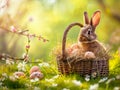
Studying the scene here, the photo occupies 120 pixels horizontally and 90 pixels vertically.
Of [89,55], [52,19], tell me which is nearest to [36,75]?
[89,55]

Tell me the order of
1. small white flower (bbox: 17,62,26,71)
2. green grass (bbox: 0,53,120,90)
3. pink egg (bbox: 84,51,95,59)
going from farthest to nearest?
small white flower (bbox: 17,62,26,71) < pink egg (bbox: 84,51,95,59) < green grass (bbox: 0,53,120,90)

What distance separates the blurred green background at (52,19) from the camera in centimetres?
561

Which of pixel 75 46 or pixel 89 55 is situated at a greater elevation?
pixel 75 46

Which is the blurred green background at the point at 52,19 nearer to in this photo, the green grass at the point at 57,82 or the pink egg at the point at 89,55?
the green grass at the point at 57,82

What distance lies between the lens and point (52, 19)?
5.91 metres

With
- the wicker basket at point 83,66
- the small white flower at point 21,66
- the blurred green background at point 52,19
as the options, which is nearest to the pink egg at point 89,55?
the wicker basket at point 83,66

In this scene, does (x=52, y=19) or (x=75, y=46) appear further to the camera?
(x=52, y=19)

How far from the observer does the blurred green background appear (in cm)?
561

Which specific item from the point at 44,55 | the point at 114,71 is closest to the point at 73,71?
the point at 114,71

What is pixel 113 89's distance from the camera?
281cm

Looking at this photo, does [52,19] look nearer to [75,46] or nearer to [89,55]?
[75,46]

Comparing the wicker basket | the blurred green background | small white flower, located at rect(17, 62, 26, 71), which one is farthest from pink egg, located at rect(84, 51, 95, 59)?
the blurred green background

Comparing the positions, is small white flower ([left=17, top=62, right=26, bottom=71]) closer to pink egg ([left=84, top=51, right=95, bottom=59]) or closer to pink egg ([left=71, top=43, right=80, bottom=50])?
pink egg ([left=71, top=43, right=80, bottom=50])

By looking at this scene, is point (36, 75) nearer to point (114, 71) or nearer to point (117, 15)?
point (114, 71)
